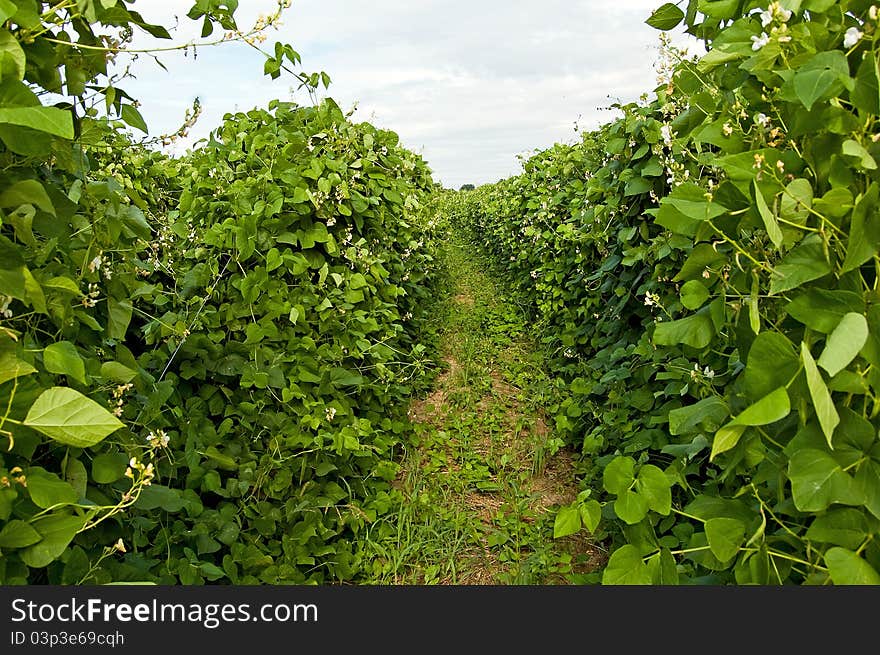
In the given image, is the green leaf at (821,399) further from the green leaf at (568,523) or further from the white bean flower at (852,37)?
the green leaf at (568,523)

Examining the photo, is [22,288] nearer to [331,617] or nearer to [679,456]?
[331,617]

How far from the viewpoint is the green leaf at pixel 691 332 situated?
55.0 inches

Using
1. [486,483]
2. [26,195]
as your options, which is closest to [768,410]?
[26,195]

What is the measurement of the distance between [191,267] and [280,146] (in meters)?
0.87

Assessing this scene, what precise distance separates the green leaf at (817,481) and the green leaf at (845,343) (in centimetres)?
20

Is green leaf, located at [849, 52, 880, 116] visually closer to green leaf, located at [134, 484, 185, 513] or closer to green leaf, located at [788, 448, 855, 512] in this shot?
green leaf, located at [788, 448, 855, 512]

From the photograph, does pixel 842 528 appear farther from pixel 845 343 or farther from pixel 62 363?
pixel 62 363

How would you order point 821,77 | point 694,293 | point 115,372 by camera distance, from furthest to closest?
point 115,372
point 694,293
point 821,77

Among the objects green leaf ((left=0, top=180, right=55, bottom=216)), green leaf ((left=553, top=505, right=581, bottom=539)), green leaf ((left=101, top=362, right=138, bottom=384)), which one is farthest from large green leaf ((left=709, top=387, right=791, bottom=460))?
green leaf ((left=101, top=362, right=138, bottom=384))

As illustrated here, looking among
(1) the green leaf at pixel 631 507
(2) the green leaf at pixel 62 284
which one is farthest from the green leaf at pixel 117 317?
(1) the green leaf at pixel 631 507

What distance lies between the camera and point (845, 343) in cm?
95

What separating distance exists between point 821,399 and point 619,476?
18.6 inches

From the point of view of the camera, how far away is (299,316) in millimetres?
3043

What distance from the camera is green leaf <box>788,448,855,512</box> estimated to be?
41.3 inches
